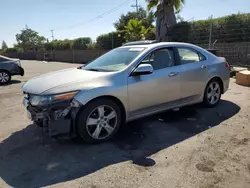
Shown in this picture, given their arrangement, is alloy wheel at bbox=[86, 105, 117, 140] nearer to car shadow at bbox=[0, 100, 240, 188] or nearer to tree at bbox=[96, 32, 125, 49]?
car shadow at bbox=[0, 100, 240, 188]

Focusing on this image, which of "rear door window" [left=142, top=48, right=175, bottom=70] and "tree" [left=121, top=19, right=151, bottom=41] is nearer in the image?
"rear door window" [left=142, top=48, right=175, bottom=70]

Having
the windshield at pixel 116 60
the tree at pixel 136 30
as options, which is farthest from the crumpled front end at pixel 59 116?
the tree at pixel 136 30

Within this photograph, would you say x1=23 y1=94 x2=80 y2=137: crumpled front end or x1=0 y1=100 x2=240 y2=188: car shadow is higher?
x1=23 y1=94 x2=80 y2=137: crumpled front end

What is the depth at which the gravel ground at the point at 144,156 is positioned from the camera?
9.96 ft

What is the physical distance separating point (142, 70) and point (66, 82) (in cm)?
125

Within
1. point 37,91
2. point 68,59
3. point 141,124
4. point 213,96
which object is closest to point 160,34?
point 213,96

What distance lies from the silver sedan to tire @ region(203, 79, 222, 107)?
5 centimetres

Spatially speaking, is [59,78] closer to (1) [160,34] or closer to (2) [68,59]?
(1) [160,34]

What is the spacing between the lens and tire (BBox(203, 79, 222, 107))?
5672 millimetres

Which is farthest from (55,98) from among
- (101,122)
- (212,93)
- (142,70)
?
(212,93)

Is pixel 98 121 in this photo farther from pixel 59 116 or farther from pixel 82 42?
pixel 82 42

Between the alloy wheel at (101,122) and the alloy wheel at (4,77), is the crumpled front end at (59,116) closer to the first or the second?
the alloy wheel at (101,122)

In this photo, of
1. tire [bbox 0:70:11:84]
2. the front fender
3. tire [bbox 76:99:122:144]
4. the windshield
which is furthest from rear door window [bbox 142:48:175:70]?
tire [bbox 0:70:11:84]

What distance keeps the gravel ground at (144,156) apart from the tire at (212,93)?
0.50 meters
